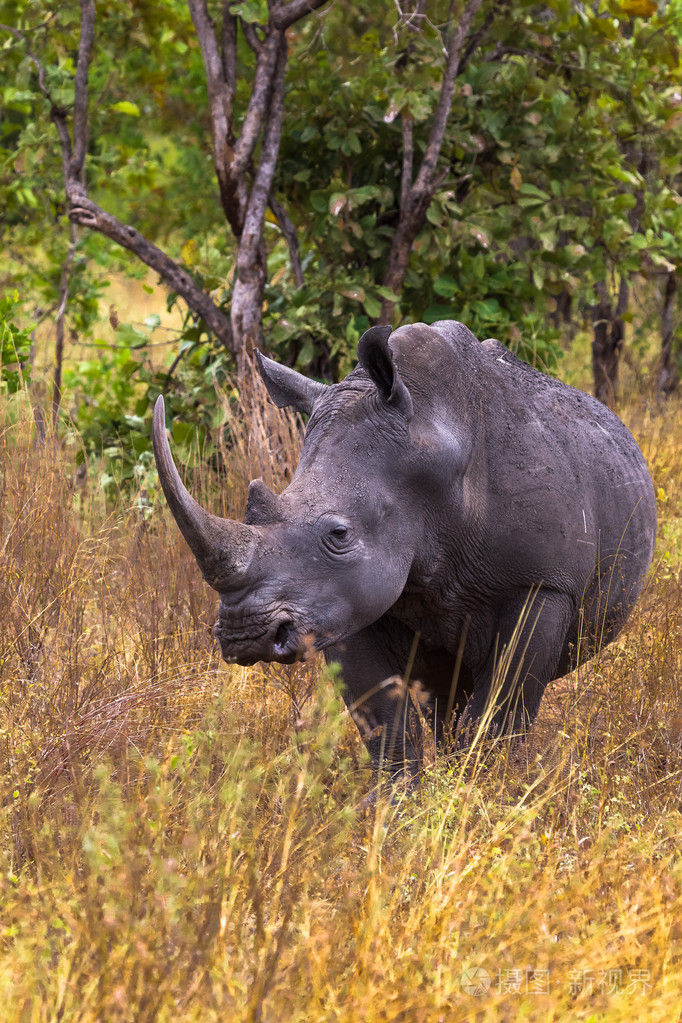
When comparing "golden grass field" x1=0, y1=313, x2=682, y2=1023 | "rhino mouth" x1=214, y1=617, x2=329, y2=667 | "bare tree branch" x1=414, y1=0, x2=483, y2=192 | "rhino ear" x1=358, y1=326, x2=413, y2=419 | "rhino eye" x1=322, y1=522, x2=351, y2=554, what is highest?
"bare tree branch" x1=414, y1=0, x2=483, y2=192

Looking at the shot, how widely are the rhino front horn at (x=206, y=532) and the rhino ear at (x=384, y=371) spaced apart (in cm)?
55

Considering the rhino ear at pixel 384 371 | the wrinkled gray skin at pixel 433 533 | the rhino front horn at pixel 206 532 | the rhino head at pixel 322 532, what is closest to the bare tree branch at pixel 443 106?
the wrinkled gray skin at pixel 433 533

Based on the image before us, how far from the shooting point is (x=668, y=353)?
10.8 metres

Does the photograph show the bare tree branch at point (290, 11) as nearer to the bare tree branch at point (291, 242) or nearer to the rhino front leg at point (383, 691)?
the bare tree branch at point (291, 242)

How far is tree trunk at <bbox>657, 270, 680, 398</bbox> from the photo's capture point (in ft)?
34.6

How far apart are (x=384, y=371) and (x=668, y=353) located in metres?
8.06

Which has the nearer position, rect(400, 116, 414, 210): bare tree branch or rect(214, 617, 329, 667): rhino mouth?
rect(214, 617, 329, 667): rhino mouth

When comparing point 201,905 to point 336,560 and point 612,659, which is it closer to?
point 336,560

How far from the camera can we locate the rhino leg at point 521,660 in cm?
352

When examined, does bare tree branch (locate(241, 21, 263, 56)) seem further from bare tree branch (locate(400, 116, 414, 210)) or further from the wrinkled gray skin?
the wrinkled gray skin

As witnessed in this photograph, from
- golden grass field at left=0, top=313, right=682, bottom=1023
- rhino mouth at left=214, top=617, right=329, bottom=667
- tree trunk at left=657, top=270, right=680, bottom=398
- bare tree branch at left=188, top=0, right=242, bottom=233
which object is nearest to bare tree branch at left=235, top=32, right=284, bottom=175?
bare tree branch at left=188, top=0, right=242, bottom=233

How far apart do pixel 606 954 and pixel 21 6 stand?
6797 millimetres

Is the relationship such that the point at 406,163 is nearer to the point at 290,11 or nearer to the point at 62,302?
the point at 290,11

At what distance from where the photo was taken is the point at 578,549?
3.62 metres
